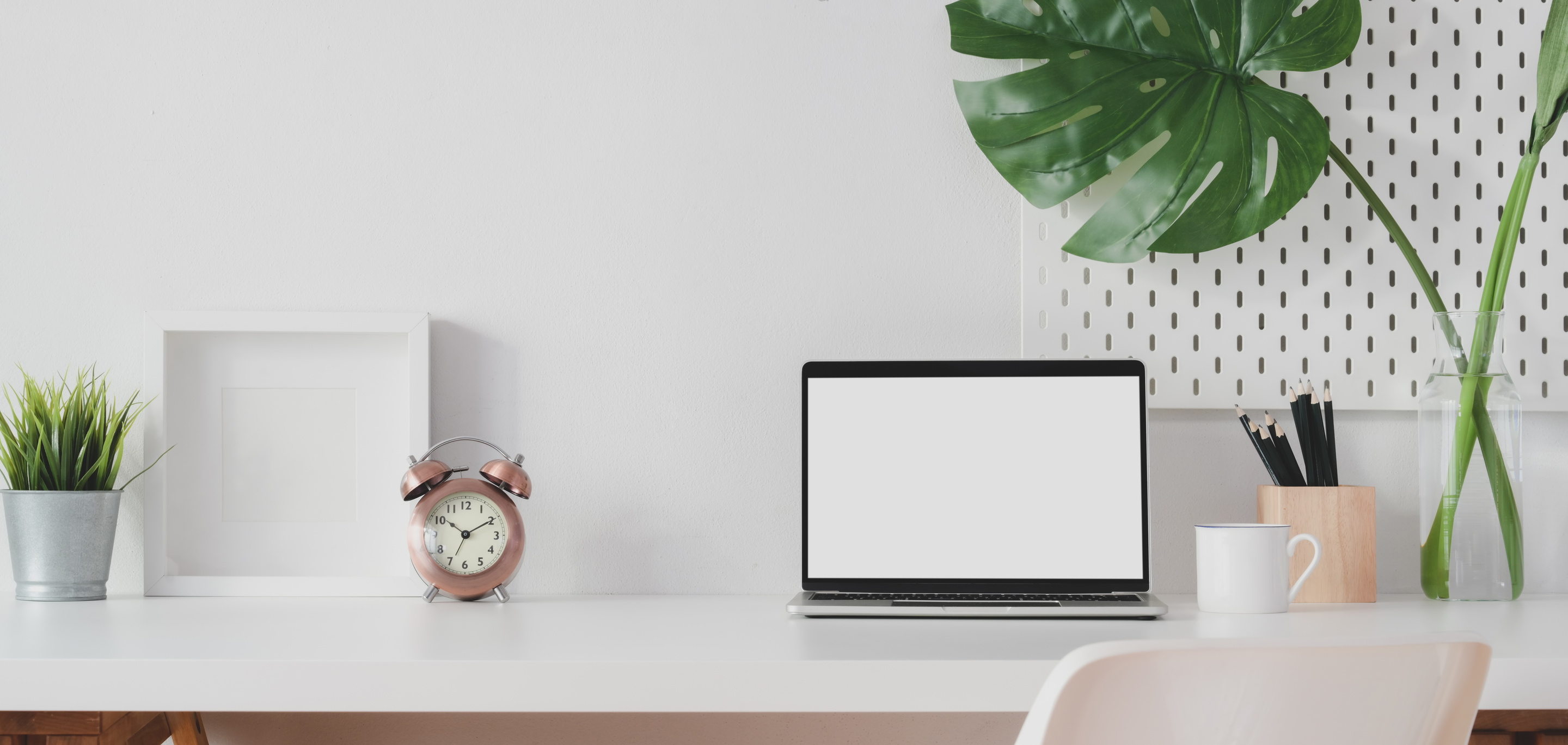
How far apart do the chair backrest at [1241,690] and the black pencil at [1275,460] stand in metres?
0.51

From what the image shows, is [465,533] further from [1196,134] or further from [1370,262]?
[1370,262]

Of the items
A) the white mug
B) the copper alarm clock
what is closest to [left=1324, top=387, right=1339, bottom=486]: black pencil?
the white mug

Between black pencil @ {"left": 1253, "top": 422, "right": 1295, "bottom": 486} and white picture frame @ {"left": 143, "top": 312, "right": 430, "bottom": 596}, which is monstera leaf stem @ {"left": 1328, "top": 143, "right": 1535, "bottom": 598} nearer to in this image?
black pencil @ {"left": 1253, "top": 422, "right": 1295, "bottom": 486}

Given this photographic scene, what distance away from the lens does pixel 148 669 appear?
73 cm

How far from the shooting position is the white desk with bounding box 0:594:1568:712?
724 millimetres

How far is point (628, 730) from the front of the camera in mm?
1120

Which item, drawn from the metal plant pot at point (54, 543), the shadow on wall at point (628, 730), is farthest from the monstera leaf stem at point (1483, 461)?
the metal plant pot at point (54, 543)

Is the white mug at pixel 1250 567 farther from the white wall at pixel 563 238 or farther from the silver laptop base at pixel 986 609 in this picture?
the white wall at pixel 563 238

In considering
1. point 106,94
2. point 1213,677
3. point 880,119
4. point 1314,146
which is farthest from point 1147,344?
point 106,94

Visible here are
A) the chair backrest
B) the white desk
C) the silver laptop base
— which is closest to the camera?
the chair backrest

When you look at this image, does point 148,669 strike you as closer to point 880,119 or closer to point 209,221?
point 209,221

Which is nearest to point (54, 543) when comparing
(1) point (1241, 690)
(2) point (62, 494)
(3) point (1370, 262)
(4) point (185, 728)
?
(2) point (62, 494)

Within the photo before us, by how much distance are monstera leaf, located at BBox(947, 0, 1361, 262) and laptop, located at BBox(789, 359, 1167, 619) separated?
0.18 m

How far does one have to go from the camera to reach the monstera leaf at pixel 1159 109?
3.52 feet
